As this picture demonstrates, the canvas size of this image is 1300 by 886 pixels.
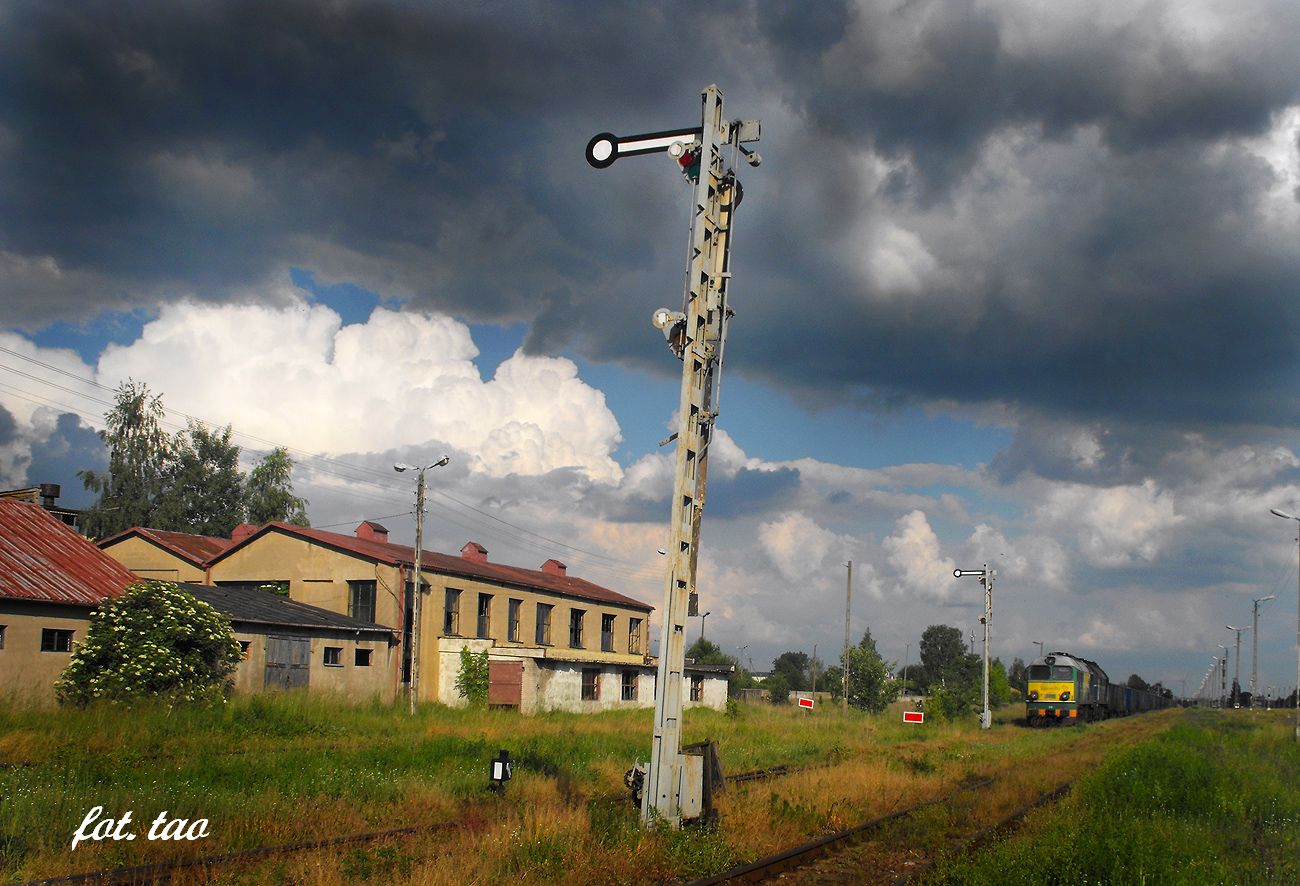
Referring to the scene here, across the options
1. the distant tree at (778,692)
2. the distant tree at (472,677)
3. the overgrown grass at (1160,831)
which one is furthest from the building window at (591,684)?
the distant tree at (778,692)

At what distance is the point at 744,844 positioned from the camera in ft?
38.4

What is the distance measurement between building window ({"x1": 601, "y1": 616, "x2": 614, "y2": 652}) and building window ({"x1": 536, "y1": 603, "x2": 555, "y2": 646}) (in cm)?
491

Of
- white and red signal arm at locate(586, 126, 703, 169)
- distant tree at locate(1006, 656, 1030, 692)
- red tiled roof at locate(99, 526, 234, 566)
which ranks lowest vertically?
distant tree at locate(1006, 656, 1030, 692)

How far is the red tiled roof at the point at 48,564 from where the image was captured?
26141mm

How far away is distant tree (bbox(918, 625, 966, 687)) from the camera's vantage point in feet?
490

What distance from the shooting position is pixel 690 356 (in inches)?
483

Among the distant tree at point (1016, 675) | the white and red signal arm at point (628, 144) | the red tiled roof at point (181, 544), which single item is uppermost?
the white and red signal arm at point (628, 144)

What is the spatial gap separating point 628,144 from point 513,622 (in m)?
34.1

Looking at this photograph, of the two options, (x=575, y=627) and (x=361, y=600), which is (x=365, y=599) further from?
(x=575, y=627)

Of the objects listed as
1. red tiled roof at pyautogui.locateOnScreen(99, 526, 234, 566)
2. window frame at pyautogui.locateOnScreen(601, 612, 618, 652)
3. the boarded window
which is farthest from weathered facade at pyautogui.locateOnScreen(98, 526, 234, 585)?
window frame at pyautogui.locateOnScreen(601, 612, 618, 652)

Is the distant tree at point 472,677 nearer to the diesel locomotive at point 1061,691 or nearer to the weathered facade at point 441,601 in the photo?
the weathered facade at point 441,601

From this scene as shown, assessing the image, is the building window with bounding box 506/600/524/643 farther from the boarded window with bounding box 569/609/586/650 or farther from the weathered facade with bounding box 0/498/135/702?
the weathered facade with bounding box 0/498/135/702

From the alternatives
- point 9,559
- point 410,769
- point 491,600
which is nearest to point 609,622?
point 491,600

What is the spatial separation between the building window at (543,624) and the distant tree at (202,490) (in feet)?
103
